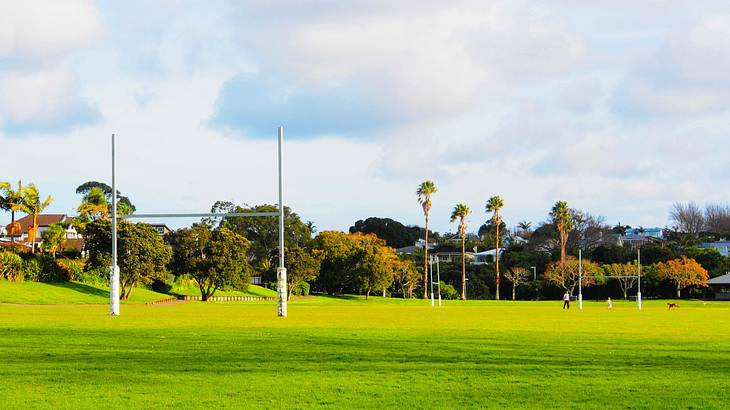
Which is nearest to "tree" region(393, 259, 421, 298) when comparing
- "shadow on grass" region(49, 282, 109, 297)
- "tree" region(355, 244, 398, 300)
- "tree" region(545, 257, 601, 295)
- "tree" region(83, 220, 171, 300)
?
"tree" region(355, 244, 398, 300)

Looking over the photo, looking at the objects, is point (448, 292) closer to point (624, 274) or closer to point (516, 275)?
point (516, 275)

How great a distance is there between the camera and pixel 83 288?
77188 millimetres

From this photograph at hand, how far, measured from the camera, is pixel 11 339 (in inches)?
897

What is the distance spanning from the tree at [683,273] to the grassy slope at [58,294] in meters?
58.6

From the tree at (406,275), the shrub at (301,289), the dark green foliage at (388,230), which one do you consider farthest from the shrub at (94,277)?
the dark green foliage at (388,230)

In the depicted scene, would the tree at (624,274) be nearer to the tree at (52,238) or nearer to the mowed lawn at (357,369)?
the tree at (52,238)

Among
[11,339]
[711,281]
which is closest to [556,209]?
[711,281]

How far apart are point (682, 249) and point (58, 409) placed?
433ft

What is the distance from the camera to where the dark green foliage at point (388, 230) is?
178500mm

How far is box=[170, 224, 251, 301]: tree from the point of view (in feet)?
281

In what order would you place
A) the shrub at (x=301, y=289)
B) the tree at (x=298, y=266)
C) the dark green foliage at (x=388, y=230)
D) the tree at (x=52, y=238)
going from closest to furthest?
the tree at (x=52, y=238)
the tree at (x=298, y=266)
the shrub at (x=301, y=289)
the dark green foliage at (x=388, y=230)

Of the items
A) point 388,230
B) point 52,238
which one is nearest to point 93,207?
point 52,238

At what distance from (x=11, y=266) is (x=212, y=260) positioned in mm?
19026

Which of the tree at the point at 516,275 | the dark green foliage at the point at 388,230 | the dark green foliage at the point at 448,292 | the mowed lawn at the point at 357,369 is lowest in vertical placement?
the dark green foliage at the point at 448,292
